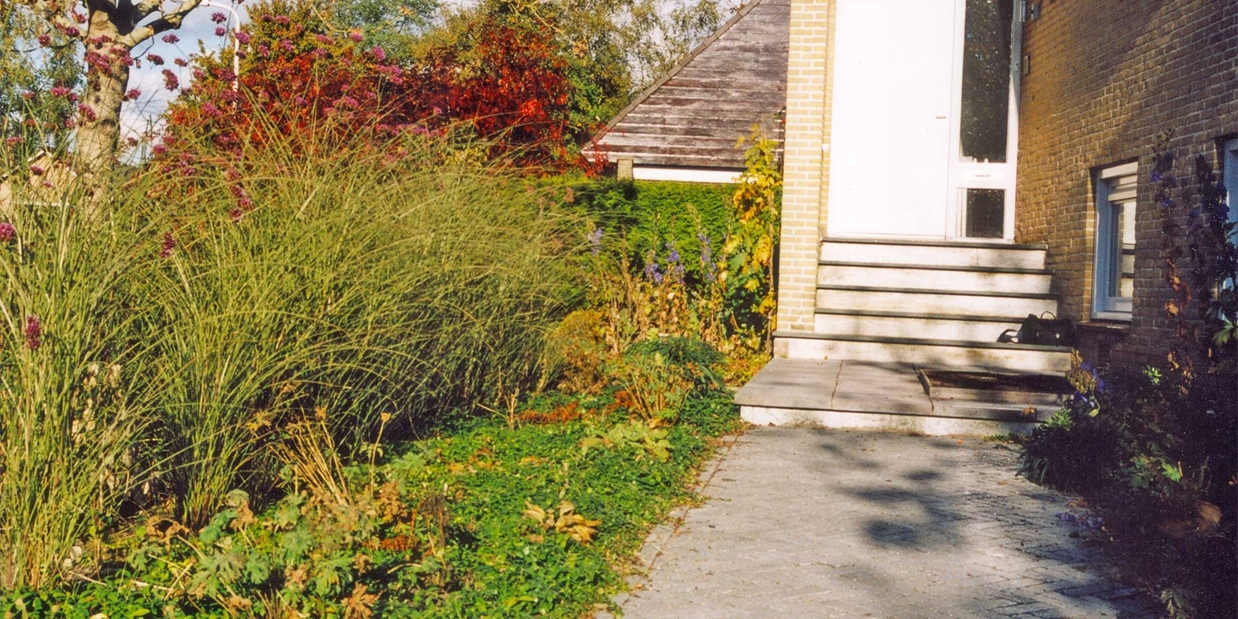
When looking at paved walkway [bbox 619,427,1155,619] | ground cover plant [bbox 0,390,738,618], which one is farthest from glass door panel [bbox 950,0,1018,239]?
ground cover plant [bbox 0,390,738,618]

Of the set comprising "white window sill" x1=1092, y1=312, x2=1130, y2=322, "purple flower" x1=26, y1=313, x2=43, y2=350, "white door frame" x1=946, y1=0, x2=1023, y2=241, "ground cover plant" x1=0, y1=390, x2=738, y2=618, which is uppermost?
"white door frame" x1=946, y1=0, x2=1023, y2=241

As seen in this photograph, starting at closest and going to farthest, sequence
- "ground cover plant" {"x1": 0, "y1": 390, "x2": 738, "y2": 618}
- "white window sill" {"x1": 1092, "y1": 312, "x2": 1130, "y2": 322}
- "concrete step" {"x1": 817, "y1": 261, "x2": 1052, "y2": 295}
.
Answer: "ground cover plant" {"x1": 0, "y1": 390, "x2": 738, "y2": 618} < "white window sill" {"x1": 1092, "y1": 312, "x2": 1130, "y2": 322} < "concrete step" {"x1": 817, "y1": 261, "x2": 1052, "y2": 295}

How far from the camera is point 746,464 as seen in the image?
6.38 metres

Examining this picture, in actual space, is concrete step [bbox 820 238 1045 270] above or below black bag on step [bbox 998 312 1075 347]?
above

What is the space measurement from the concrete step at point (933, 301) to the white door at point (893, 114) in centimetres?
140

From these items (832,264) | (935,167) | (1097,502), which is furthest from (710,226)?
(1097,502)

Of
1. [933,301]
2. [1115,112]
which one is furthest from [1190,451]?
[933,301]

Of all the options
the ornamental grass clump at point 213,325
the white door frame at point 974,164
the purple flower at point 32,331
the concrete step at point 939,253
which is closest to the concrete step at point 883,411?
the ornamental grass clump at point 213,325

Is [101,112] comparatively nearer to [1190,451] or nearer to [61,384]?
[61,384]

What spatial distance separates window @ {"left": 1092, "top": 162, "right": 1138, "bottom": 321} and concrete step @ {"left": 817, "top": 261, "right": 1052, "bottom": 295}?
2.26 feet

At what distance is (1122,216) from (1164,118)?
142 centimetres

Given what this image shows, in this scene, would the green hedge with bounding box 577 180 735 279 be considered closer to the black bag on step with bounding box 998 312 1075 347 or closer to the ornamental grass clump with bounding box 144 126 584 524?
the black bag on step with bounding box 998 312 1075 347

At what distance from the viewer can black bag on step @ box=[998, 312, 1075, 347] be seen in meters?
9.79

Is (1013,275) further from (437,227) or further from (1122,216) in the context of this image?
(437,227)
